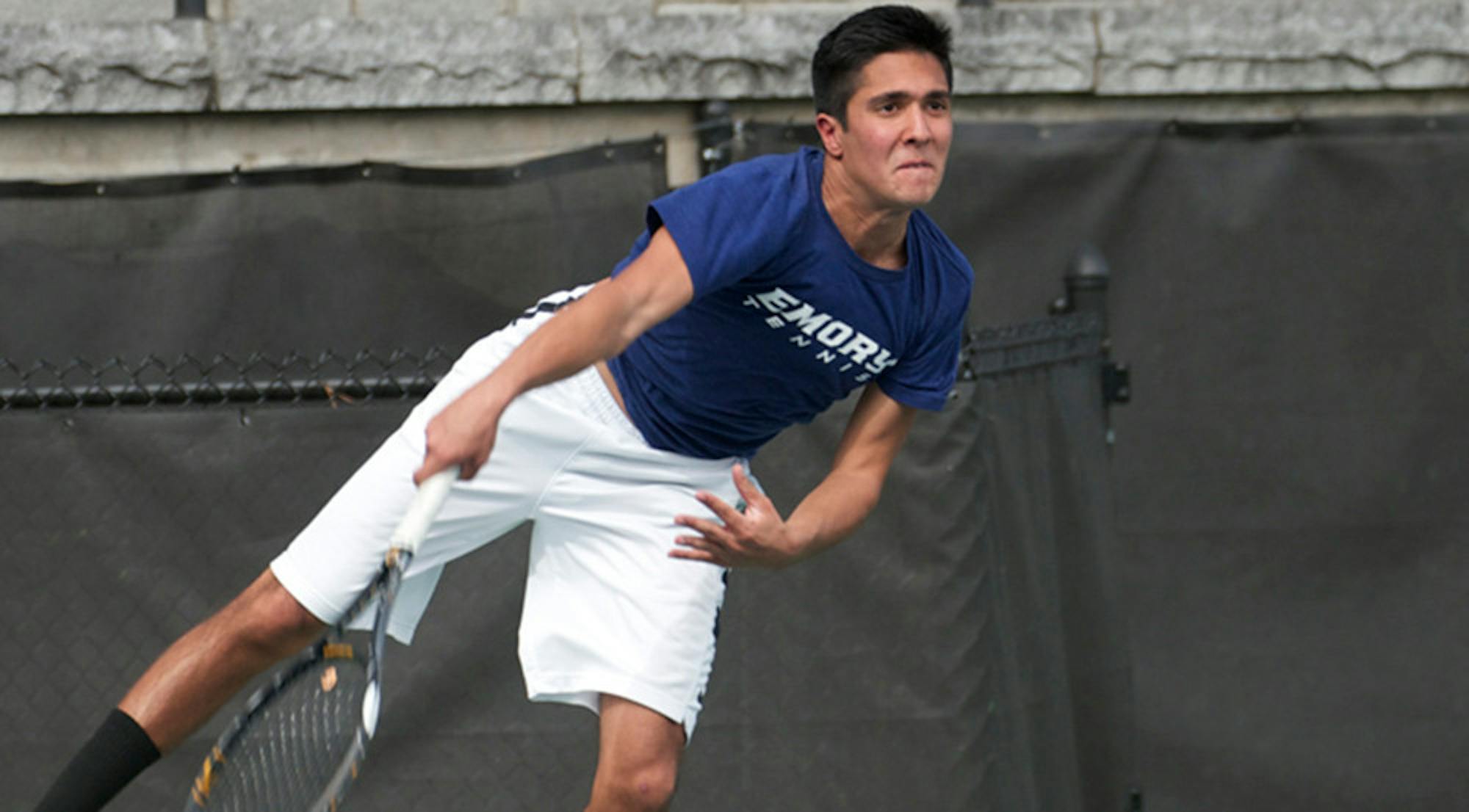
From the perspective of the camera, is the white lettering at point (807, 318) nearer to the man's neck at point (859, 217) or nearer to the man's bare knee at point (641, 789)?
the man's neck at point (859, 217)

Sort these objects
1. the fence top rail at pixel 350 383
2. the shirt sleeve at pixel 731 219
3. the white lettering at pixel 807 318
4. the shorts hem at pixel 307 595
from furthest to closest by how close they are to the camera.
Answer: the fence top rail at pixel 350 383, the shorts hem at pixel 307 595, the white lettering at pixel 807 318, the shirt sleeve at pixel 731 219

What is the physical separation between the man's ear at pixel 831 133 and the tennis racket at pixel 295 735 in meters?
1.10

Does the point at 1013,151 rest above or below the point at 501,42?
below

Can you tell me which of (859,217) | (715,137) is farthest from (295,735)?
(715,137)

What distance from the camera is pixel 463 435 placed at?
3.07 metres

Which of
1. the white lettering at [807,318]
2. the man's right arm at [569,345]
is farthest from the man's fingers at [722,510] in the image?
the white lettering at [807,318]

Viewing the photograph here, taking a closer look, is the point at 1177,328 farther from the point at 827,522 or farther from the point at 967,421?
the point at 827,522

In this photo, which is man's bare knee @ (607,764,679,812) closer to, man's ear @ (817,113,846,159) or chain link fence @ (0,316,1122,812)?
chain link fence @ (0,316,1122,812)

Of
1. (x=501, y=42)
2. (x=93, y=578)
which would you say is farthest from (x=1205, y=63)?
(x=93, y=578)

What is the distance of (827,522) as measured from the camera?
3855mm

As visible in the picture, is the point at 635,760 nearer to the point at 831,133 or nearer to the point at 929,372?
the point at 929,372

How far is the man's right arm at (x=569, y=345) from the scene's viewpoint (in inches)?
121

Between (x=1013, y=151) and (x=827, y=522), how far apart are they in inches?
97.3

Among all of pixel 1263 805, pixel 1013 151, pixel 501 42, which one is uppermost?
pixel 501 42
